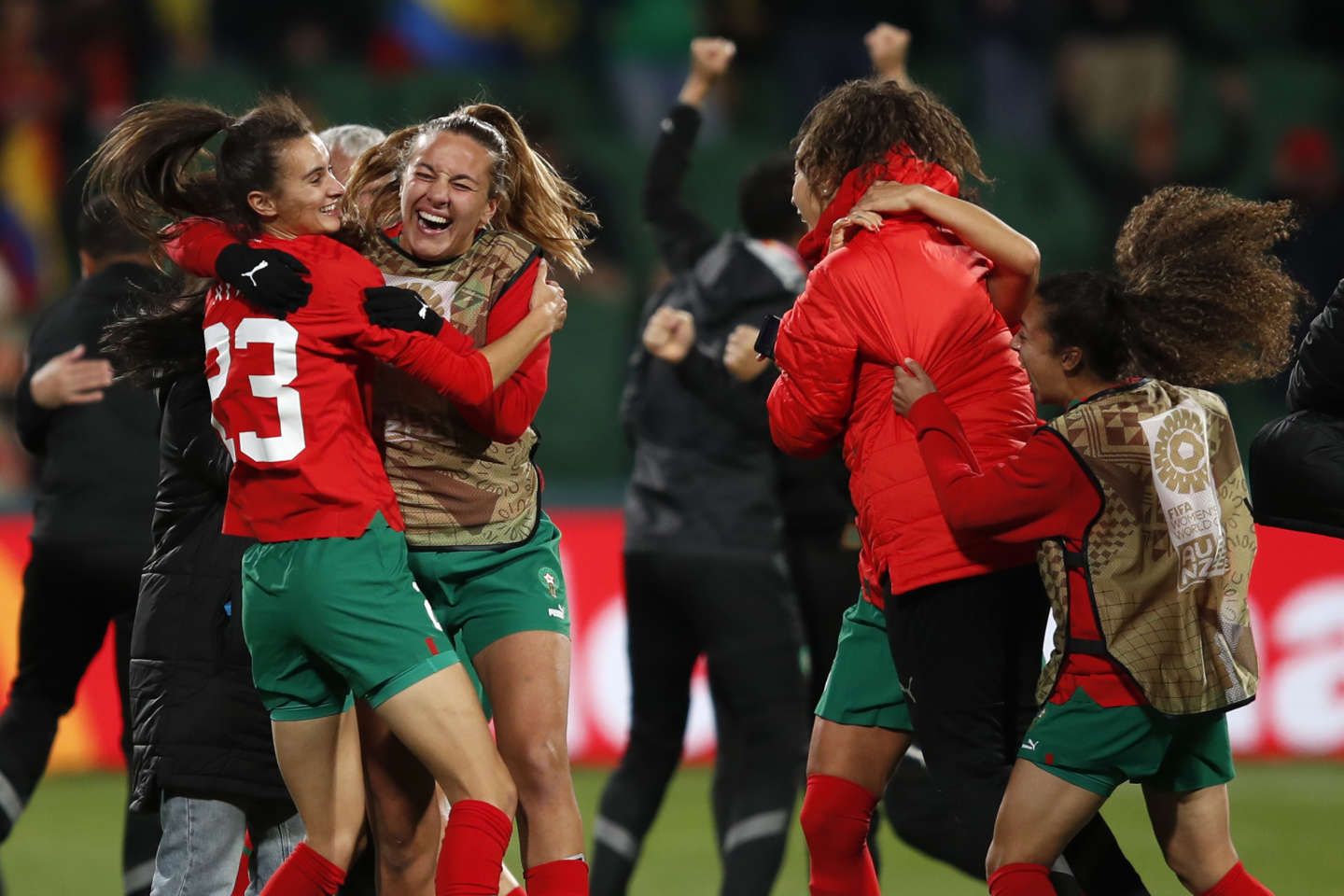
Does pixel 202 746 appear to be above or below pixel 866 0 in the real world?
below

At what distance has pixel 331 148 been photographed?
4.75 m

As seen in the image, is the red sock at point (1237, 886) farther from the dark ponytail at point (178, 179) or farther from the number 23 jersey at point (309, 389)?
the dark ponytail at point (178, 179)

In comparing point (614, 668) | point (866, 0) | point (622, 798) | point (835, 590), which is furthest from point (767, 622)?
point (866, 0)

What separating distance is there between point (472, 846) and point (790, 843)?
3.82 metres

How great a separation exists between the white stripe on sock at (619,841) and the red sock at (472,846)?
166 cm

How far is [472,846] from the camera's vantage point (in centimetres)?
357

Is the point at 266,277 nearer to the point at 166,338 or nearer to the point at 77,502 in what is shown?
the point at 166,338

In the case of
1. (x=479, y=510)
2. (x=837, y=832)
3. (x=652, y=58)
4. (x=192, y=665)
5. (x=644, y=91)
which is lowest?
(x=837, y=832)

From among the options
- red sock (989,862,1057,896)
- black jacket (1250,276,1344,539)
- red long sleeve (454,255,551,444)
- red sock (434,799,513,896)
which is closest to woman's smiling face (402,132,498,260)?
red long sleeve (454,255,551,444)

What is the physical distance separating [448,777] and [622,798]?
180 cm

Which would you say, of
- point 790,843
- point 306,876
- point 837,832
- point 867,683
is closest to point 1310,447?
point 867,683

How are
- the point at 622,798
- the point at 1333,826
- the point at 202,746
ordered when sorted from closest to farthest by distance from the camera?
the point at 202,746 < the point at 622,798 < the point at 1333,826

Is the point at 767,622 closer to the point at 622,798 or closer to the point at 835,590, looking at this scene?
the point at 835,590

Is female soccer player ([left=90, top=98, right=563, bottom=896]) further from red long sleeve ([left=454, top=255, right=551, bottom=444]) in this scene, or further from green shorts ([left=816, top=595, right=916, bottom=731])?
green shorts ([left=816, top=595, right=916, bottom=731])
